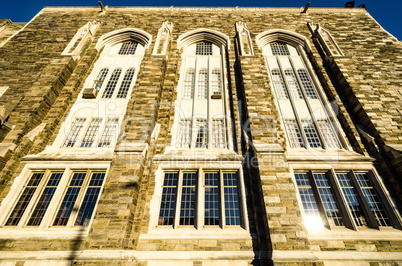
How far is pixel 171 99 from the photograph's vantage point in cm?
1020

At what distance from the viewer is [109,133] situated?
9.34 m

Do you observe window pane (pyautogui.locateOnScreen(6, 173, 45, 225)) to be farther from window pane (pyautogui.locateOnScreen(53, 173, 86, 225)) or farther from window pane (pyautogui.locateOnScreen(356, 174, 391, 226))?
window pane (pyautogui.locateOnScreen(356, 174, 391, 226))

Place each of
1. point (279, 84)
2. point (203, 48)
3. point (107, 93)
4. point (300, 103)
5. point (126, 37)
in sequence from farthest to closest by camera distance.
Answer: point (126, 37) → point (203, 48) → point (279, 84) → point (107, 93) → point (300, 103)

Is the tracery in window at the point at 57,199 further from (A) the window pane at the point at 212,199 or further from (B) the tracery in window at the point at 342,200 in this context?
(B) the tracery in window at the point at 342,200

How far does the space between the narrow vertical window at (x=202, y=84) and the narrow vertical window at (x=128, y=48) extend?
631 cm

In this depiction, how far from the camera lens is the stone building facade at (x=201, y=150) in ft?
20.9

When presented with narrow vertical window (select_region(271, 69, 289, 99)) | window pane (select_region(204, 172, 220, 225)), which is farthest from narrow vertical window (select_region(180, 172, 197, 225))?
narrow vertical window (select_region(271, 69, 289, 99))

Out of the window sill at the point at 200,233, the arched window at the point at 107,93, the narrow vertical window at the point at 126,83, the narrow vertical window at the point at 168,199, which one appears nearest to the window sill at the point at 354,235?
the window sill at the point at 200,233

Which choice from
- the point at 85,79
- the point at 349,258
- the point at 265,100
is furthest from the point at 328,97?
the point at 85,79

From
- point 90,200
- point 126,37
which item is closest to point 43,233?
point 90,200

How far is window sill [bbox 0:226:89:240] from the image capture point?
655 centimetres

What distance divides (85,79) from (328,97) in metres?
16.0

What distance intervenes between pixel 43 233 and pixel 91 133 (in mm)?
4786

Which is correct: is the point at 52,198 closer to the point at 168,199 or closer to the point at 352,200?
the point at 168,199
